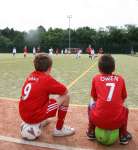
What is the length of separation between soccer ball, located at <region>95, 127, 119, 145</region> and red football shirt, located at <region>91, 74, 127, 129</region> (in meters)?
0.09

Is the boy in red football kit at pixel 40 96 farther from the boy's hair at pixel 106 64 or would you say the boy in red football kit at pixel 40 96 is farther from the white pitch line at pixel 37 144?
the boy's hair at pixel 106 64

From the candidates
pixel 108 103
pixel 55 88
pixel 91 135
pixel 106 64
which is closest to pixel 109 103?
pixel 108 103

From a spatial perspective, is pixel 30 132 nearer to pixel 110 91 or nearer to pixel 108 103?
pixel 108 103

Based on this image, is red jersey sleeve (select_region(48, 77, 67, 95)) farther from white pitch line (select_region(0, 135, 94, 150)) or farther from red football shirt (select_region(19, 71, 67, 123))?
white pitch line (select_region(0, 135, 94, 150))

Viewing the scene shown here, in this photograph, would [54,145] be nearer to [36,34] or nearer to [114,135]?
[114,135]

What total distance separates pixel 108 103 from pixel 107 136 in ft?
1.71

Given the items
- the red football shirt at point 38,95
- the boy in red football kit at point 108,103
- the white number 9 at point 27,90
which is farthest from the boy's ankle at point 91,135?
the white number 9 at point 27,90

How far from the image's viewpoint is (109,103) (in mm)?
5758

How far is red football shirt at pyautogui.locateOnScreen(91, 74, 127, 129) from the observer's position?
573 cm

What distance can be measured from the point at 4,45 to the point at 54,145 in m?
100

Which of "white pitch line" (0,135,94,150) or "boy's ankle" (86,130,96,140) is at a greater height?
"boy's ankle" (86,130,96,140)

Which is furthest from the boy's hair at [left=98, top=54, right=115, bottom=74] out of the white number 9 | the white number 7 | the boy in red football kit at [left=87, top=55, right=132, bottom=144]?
the white number 9

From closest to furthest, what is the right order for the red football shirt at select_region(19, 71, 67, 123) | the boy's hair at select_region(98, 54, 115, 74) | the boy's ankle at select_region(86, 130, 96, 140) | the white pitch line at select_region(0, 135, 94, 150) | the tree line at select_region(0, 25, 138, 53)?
1. the white pitch line at select_region(0, 135, 94, 150)
2. the boy's hair at select_region(98, 54, 115, 74)
3. the red football shirt at select_region(19, 71, 67, 123)
4. the boy's ankle at select_region(86, 130, 96, 140)
5. the tree line at select_region(0, 25, 138, 53)

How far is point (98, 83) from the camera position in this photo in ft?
19.6
